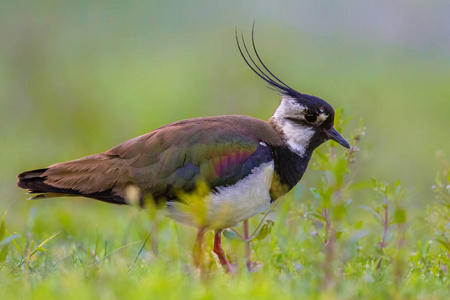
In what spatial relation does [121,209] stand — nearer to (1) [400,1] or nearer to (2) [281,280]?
(2) [281,280]

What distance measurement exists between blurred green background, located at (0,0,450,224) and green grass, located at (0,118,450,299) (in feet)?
9.87

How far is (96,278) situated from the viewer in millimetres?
4363

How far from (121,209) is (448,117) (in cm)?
690

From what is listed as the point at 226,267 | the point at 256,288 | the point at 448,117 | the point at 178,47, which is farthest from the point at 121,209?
the point at 178,47

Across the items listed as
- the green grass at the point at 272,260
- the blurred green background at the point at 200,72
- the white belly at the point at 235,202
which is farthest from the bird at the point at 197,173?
the blurred green background at the point at 200,72

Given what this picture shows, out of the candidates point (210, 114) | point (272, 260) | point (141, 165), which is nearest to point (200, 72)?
point (210, 114)

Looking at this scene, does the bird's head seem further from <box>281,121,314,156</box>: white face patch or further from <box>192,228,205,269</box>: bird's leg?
<box>192,228,205,269</box>: bird's leg

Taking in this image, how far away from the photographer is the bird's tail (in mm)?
5527

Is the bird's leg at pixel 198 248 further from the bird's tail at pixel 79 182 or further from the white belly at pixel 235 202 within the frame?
the bird's tail at pixel 79 182

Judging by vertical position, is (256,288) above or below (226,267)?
above

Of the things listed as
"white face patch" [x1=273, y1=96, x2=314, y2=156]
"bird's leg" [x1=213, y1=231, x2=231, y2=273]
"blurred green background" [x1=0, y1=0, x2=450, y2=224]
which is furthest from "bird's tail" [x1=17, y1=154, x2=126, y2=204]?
"blurred green background" [x1=0, y1=0, x2=450, y2=224]

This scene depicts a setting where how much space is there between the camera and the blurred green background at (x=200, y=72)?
1227cm

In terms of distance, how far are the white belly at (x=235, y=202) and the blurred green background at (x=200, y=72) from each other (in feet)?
11.3

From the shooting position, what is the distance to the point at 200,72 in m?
15.2
